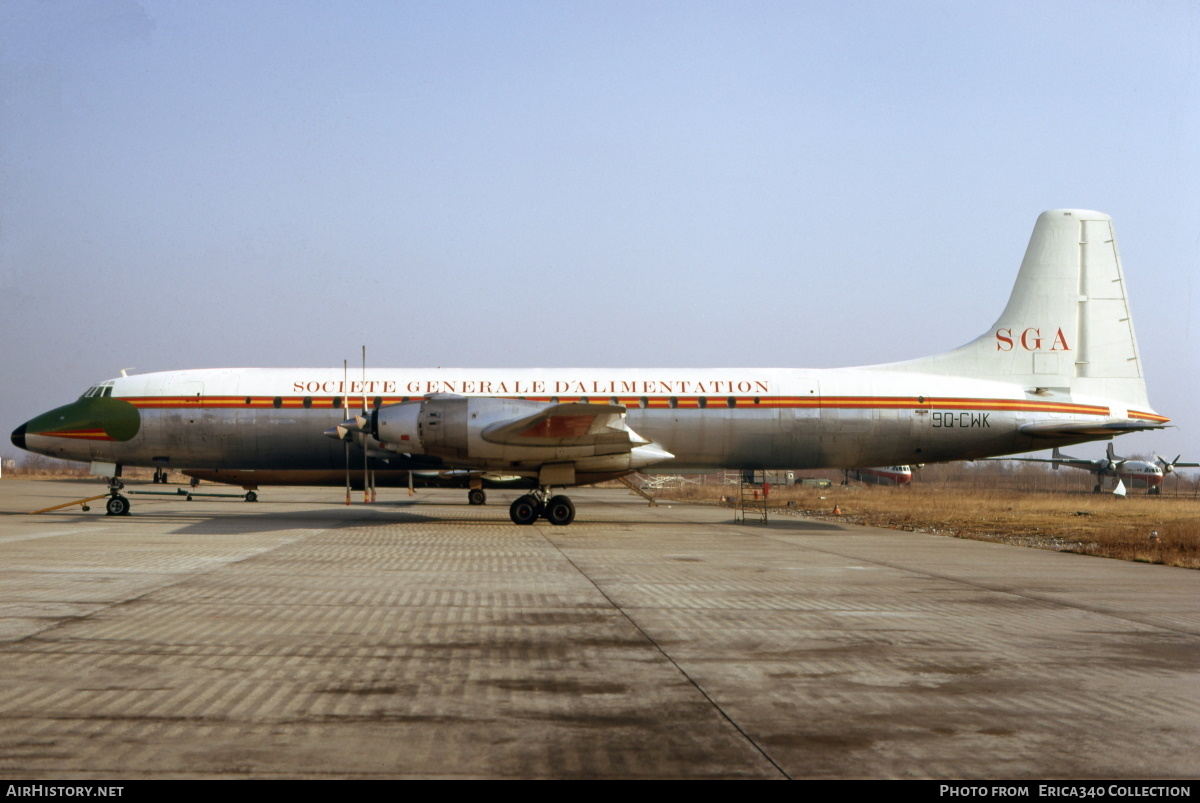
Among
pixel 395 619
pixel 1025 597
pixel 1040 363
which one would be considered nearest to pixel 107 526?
Answer: pixel 395 619

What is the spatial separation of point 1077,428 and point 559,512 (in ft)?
45.0

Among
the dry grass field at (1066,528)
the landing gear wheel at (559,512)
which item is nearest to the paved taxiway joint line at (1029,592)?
the dry grass field at (1066,528)

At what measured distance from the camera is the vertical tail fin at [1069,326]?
966 inches

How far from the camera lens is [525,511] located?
2309 cm

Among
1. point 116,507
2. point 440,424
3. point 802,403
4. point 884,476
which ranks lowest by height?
point 884,476

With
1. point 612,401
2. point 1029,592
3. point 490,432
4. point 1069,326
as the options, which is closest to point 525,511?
point 490,432

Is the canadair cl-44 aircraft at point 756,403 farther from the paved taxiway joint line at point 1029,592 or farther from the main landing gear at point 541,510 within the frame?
the paved taxiway joint line at point 1029,592

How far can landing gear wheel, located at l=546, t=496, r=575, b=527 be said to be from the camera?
23141mm

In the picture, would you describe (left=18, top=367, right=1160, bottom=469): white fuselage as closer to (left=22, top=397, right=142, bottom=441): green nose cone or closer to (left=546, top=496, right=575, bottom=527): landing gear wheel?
(left=22, top=397, right=142, bottom=441): green nose cone

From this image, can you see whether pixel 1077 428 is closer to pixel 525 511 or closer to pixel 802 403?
pixel 802 403

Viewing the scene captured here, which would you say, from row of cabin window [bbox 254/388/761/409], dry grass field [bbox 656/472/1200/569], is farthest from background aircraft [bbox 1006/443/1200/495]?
row of cabin window [bbox 254/388/761/409]

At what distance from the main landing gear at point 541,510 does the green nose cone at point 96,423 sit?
1066 cm

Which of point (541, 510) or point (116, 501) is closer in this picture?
point (541, 510)

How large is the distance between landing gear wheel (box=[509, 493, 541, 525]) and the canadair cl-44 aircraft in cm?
6
